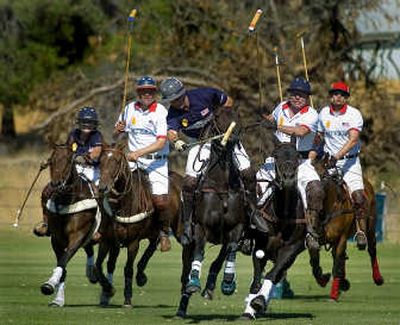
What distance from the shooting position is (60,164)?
1532 cm

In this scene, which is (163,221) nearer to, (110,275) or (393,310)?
(110,275)

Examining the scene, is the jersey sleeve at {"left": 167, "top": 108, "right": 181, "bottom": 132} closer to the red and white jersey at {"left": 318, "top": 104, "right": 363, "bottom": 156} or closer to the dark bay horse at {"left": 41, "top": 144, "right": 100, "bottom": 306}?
Result: the dark bay horse at {"left": 41, "top": 144, "right": 100, "bottom": 306}

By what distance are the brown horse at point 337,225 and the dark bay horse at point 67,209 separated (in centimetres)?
283

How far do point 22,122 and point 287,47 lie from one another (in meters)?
21.9

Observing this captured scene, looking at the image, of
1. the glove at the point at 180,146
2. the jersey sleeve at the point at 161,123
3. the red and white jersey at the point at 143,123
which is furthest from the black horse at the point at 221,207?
the red and white jersey at the point at 143,123

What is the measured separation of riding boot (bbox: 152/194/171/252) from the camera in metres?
17.1

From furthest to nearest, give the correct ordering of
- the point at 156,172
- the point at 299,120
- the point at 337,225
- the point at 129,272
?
the point at 337,225, the point at 156,172, the point at 129,272, the point at 299,120

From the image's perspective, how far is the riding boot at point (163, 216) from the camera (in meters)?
17.1

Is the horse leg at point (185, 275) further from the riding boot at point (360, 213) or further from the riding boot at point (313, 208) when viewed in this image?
the riding boot at point (360, 213)

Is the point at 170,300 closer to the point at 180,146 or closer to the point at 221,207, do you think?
the point at 180,146

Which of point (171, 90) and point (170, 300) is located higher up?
point (171, 90)

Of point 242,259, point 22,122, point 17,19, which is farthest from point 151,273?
point 22,122

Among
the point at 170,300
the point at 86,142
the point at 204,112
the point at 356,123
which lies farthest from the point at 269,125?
the point at 356,123

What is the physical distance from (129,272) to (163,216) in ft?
4.01
